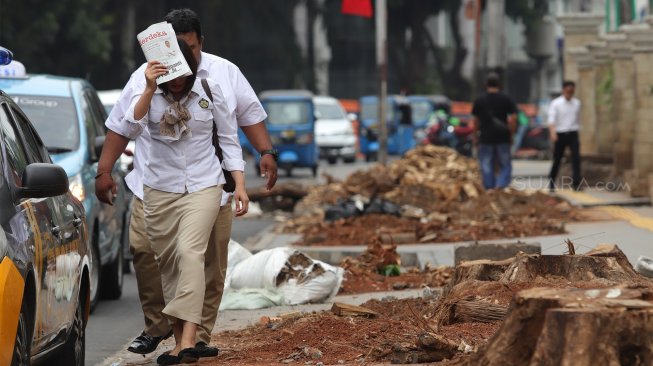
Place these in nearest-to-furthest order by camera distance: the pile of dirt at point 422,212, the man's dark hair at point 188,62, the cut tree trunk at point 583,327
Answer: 1. the cut tree trunk at point 583,327
2. the man's dark hair at point 188,62
3. the pile of dirt at point 422,212

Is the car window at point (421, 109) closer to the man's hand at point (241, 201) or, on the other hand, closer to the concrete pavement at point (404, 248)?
the concrete pavement at point (404, 248)

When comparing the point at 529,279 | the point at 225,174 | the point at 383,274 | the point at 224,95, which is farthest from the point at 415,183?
the point at 224,95

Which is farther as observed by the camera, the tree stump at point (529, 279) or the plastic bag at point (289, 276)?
the plastic bag at point (289, 276)

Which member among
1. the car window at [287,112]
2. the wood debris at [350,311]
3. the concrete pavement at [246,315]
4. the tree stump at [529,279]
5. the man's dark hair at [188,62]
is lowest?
the car window at [287,112]

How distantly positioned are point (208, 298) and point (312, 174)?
1329 inches

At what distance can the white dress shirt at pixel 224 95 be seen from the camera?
28.4ft

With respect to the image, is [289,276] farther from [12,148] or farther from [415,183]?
[415,183]

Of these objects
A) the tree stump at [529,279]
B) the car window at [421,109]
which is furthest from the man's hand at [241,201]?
the car window at [421,109]

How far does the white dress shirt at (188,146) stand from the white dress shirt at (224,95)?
0.05 meters

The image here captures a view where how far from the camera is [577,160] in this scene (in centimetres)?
2577

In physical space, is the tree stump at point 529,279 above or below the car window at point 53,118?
below

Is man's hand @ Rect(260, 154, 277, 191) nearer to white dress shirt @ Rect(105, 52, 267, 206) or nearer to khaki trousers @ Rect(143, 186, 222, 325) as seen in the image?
white dress shirt @ Rect(105, 52, 267, 206)

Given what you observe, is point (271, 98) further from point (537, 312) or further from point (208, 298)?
point (537, 312)

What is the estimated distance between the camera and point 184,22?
28.0 ft
